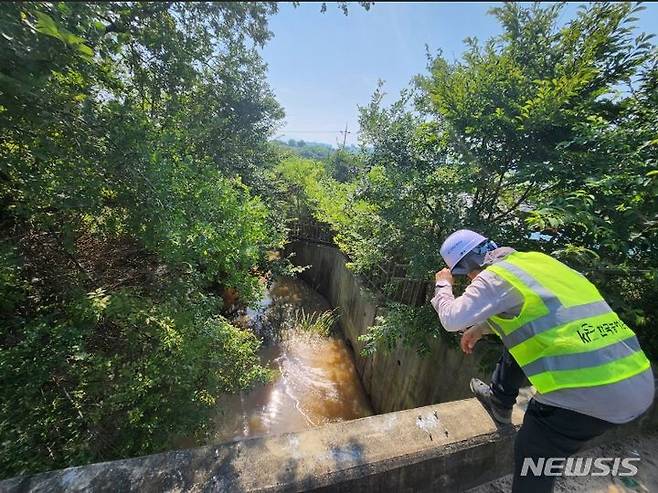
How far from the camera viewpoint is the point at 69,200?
2.55 metres

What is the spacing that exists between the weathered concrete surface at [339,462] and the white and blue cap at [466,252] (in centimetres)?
111

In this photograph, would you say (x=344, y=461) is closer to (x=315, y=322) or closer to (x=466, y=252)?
(x=466, y=252)

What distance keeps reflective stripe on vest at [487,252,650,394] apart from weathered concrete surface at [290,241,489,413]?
2067 mm

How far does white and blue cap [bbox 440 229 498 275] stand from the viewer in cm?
187

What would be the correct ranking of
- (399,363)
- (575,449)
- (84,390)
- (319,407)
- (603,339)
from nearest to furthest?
(603,339), (575,449), (84,390), (399,363), (319,407)

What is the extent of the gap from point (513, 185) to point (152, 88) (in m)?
4.35

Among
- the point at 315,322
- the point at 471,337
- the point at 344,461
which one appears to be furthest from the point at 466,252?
the point at 315,322

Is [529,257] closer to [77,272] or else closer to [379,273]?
[77,272]

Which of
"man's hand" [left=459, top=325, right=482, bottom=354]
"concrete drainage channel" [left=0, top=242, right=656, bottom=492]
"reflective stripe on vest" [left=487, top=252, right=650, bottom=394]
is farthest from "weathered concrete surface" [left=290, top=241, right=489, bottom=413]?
"reflective stripe on vest" [left=487, top=252, right=650, bottom=394]

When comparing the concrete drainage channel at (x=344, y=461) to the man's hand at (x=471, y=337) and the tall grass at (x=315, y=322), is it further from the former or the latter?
the tall grass at (x=315, y=322)

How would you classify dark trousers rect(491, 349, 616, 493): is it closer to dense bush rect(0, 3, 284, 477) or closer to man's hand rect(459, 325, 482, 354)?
man's hand rect(459, 325, 482, 354)

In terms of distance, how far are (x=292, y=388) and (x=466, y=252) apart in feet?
17.7

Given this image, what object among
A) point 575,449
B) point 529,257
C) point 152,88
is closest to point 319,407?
point 575,449

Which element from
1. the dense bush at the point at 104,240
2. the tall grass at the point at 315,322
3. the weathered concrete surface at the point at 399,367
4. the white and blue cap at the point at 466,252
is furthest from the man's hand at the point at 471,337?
the tall grass at the point at 315,322
